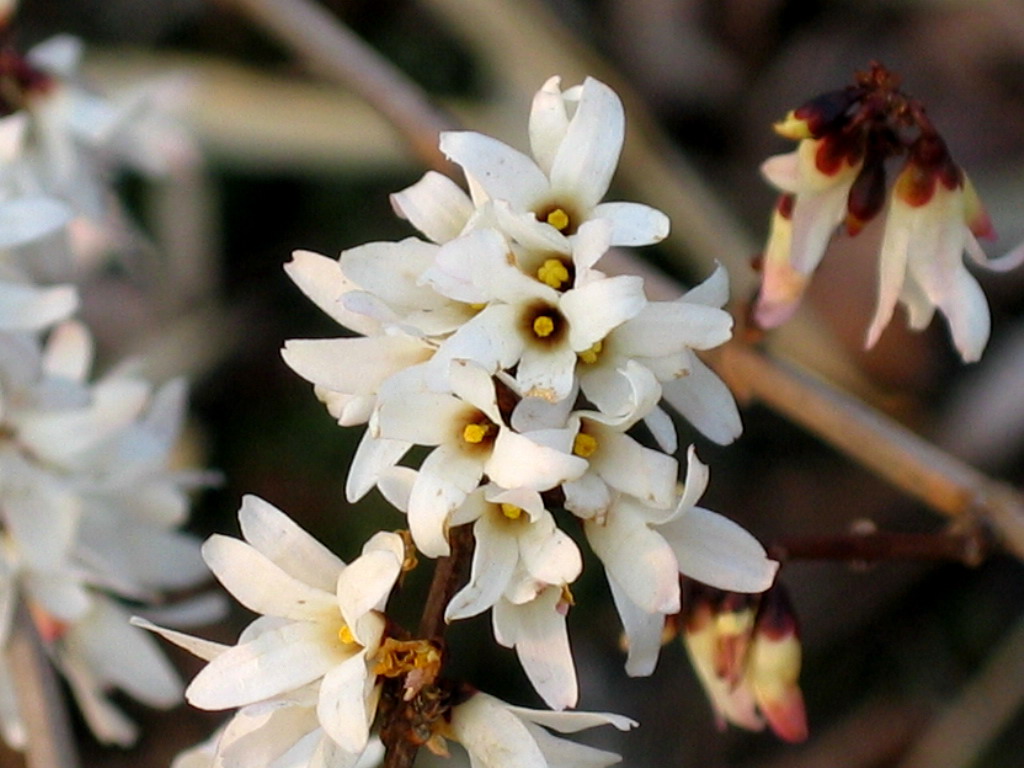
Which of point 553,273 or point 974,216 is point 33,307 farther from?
point 974,216

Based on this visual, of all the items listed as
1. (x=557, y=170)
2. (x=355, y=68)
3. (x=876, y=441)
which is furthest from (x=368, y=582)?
(x=355, y=68)

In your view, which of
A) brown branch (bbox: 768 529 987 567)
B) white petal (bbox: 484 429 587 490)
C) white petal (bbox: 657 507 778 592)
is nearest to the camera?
white petal (bbox: 484 429 587 490)

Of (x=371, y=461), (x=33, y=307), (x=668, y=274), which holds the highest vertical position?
(x=371, y=461)

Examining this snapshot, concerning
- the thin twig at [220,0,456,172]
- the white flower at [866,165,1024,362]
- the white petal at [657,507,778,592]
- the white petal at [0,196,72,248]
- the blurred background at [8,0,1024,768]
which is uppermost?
the white flower at [866,165,1024,362]

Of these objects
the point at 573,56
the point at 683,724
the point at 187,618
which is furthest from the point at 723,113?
the point at 187,618

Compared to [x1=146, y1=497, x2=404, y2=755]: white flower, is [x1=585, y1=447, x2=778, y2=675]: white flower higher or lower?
[x1=585, y1=447, x2=778, y2=675]: white flower

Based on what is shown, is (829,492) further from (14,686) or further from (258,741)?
(258,741)

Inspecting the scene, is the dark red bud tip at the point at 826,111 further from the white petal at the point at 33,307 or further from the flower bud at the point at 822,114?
the white petal at the point at 33,307

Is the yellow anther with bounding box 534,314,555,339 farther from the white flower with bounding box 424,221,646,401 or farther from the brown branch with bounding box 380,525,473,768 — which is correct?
the brown branch with bounding box 380,525,473,768

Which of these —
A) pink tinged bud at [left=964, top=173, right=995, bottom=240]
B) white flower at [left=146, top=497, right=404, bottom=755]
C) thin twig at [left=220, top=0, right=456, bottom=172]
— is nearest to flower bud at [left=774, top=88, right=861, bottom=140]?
pink tinged bud at [left=964, top=173, right=995, bottom=240]
